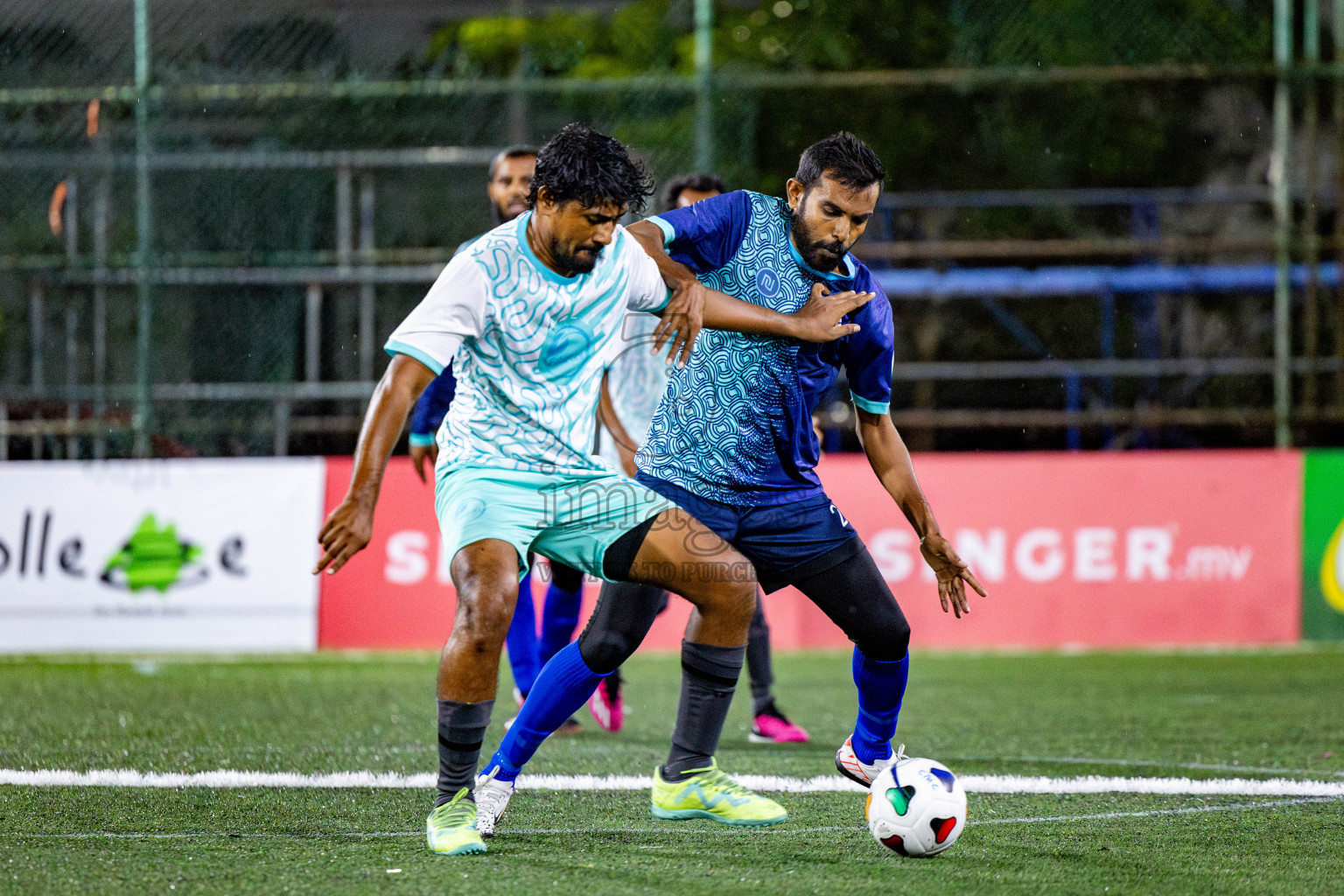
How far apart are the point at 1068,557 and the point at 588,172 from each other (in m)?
6.73

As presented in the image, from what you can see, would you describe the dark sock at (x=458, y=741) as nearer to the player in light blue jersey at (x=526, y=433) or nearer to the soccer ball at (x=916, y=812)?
the player in light blue jersey at (x=526, y=433)

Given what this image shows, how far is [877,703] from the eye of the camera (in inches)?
168

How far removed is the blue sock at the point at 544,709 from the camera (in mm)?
3875

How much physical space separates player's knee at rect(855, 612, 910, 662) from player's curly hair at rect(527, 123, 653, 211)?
1336 millimetres

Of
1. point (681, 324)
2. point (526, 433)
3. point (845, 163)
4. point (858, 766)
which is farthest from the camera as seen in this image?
point (858, 766)

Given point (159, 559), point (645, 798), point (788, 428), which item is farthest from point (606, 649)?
point (159, 559)

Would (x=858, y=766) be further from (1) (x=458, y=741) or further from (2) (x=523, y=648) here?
(2) (x=523, y=648)

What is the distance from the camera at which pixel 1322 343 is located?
36.4ft

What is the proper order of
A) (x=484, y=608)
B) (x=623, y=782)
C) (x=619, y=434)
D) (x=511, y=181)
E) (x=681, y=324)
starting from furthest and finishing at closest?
(x=511, y=181), (x=619, y=434), (x=623, y=782), (x=681, y=324), (x=484, y=608)

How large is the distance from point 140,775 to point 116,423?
600cm

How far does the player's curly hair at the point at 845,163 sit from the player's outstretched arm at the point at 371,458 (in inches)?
52.0

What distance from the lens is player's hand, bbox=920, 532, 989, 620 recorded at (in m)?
4.26

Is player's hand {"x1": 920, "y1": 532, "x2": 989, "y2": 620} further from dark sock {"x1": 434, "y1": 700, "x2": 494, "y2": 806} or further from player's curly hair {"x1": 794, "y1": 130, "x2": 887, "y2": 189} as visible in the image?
dark sock {"x1": 434, "y1": 700, "x2": 494, "y2": 806}

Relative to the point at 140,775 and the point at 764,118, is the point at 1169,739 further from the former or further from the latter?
the point at 764,118
